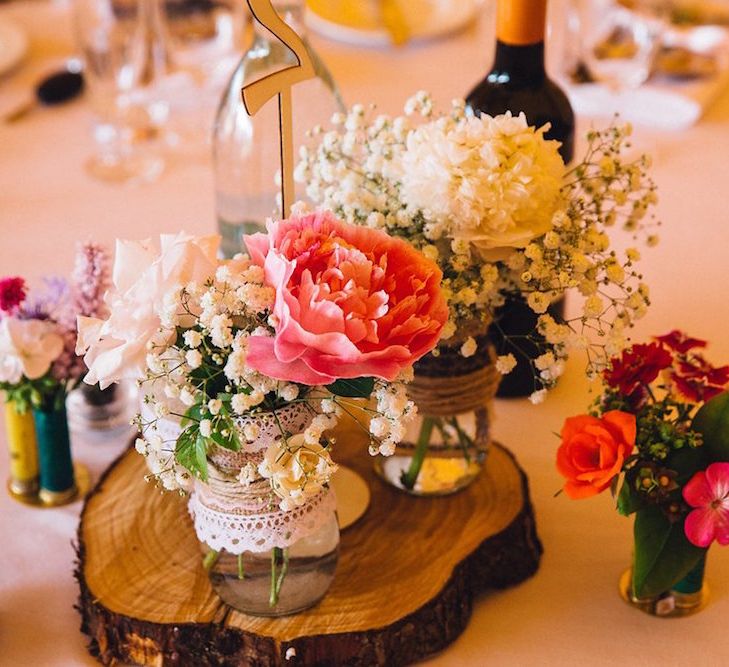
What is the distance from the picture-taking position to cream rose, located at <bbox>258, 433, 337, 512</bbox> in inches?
29.6

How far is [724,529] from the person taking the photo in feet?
2.60

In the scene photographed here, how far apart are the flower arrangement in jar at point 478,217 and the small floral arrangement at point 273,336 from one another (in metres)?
0.09

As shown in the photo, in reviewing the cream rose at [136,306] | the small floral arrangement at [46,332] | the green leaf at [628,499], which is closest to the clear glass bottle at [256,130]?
the small floral arrangement at [46,332]

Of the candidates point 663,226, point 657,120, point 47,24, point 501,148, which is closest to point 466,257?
point 501,148

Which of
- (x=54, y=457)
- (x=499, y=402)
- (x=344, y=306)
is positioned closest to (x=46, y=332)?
(x=54, y=457)

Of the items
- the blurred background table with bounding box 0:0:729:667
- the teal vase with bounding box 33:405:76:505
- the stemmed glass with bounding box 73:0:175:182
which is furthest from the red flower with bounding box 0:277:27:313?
the stemmed glass with bounding box 73:0:175:182

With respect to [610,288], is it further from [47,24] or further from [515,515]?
[47,24]

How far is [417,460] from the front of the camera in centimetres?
99

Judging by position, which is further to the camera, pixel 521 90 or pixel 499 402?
pixel 499 402

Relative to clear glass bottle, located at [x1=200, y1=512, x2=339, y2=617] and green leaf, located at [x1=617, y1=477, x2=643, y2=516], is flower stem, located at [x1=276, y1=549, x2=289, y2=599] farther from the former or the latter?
green leaf, located at [x1=617, y1=477, x2=643, y2=516]

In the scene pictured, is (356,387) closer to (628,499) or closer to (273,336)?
(273,336)

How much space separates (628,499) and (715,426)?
0.08m

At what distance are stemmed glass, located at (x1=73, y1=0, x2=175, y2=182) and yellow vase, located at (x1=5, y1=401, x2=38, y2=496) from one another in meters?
0.61

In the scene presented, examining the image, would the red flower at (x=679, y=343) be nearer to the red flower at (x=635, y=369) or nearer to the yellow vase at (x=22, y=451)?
the red flower at (x=635, y=369)
